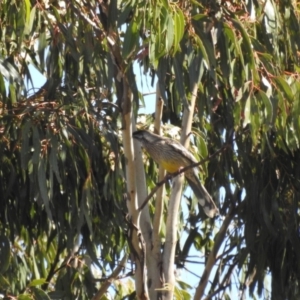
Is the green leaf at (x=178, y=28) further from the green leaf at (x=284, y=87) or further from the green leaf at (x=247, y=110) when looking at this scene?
the green leaf at (x=284, y=87)

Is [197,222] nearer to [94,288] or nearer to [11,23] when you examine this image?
[94,288]

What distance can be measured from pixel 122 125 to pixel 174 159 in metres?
1.27

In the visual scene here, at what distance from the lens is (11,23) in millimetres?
5016

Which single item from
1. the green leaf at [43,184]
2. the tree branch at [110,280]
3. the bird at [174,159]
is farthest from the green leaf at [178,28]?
the tree branch at [110,280]

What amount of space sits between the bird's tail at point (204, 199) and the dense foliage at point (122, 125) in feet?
0.60

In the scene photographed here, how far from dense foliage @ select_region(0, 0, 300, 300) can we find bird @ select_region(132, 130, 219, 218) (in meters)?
0.15

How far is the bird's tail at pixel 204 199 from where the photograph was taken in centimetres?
613

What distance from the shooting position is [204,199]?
6141 millimetres

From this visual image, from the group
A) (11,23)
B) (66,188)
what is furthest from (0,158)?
(11,23)

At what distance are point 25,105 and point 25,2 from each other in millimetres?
726

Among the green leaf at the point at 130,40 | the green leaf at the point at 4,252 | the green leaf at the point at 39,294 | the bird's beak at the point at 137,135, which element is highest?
the green leaf at the point at 130,40

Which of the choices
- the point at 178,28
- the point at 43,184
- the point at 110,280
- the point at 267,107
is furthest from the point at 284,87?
the point at 110,280

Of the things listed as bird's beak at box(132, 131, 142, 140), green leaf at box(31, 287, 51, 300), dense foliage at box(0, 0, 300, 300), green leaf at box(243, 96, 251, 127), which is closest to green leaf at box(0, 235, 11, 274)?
dense foliage at box(0, 0, 300, 300)

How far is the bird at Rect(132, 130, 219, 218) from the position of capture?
6070mm
